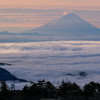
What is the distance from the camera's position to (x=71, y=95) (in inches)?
981

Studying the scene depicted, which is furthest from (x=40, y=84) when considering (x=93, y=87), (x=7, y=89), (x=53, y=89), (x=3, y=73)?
(x=3, y=73)

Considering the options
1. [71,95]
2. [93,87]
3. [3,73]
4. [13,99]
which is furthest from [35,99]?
[3,73]

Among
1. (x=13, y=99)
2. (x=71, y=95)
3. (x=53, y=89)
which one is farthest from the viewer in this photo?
(x=53, y=89)

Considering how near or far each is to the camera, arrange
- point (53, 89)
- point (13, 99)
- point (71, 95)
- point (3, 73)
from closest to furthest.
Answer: point (13, 99), point (71, 95), point (53, 89), point (3, 73)

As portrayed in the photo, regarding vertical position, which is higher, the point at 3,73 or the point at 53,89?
the point at 3,73

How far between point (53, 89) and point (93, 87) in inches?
169

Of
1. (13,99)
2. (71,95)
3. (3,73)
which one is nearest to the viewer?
(13,99)

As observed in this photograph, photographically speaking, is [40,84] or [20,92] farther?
[40,84]

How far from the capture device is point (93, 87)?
29.2 meters

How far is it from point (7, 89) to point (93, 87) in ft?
28.3

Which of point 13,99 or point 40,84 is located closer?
point 13,99

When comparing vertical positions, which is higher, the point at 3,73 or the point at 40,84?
the point at 3,73

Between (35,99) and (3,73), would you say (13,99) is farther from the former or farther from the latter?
(3,73)

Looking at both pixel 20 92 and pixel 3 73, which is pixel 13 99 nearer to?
pixel 20 92
